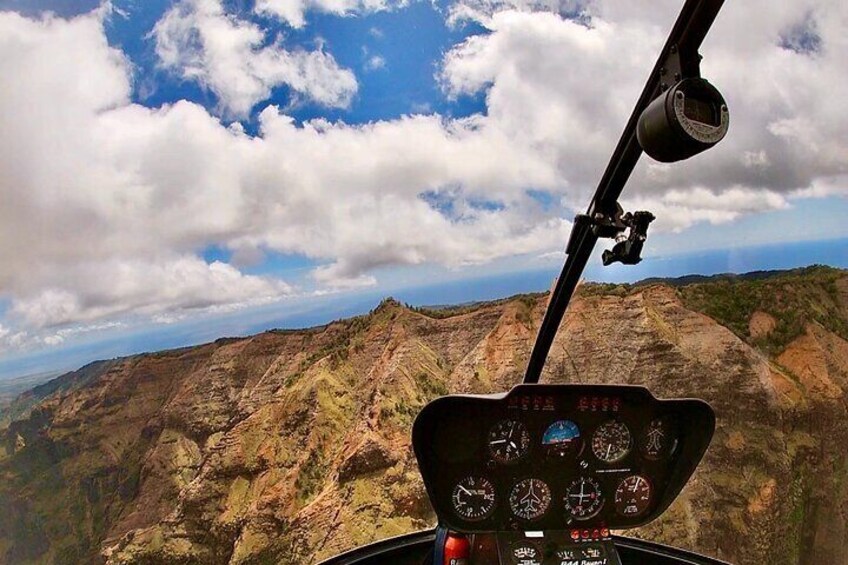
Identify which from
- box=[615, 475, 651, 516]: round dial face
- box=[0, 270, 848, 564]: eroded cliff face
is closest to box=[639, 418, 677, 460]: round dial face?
box=[615, 475, 651, 516]: round dial face

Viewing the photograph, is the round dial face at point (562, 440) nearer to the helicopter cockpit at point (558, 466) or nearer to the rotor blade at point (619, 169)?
the helicopter cockpit at point (558, 466)

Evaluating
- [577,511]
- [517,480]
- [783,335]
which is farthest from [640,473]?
[783,335]

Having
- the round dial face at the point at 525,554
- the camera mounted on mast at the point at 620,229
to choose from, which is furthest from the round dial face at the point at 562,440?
the camera mounted on mast at the point at 620,229

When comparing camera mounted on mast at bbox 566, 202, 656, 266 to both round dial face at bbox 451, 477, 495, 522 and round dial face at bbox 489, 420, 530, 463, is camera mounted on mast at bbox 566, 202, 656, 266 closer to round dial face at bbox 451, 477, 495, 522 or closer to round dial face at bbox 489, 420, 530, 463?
round dial face at bbox 489, 420, 530, 463

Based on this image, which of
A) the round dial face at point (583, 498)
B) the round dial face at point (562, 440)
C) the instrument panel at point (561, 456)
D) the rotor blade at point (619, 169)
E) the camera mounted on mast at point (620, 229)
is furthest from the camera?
the round dial face at point (583, 498)

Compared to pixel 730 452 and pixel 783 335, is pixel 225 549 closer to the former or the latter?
pixel 730 452

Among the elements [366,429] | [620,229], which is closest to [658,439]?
[620,229]

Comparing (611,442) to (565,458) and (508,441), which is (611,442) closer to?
(565,458)
